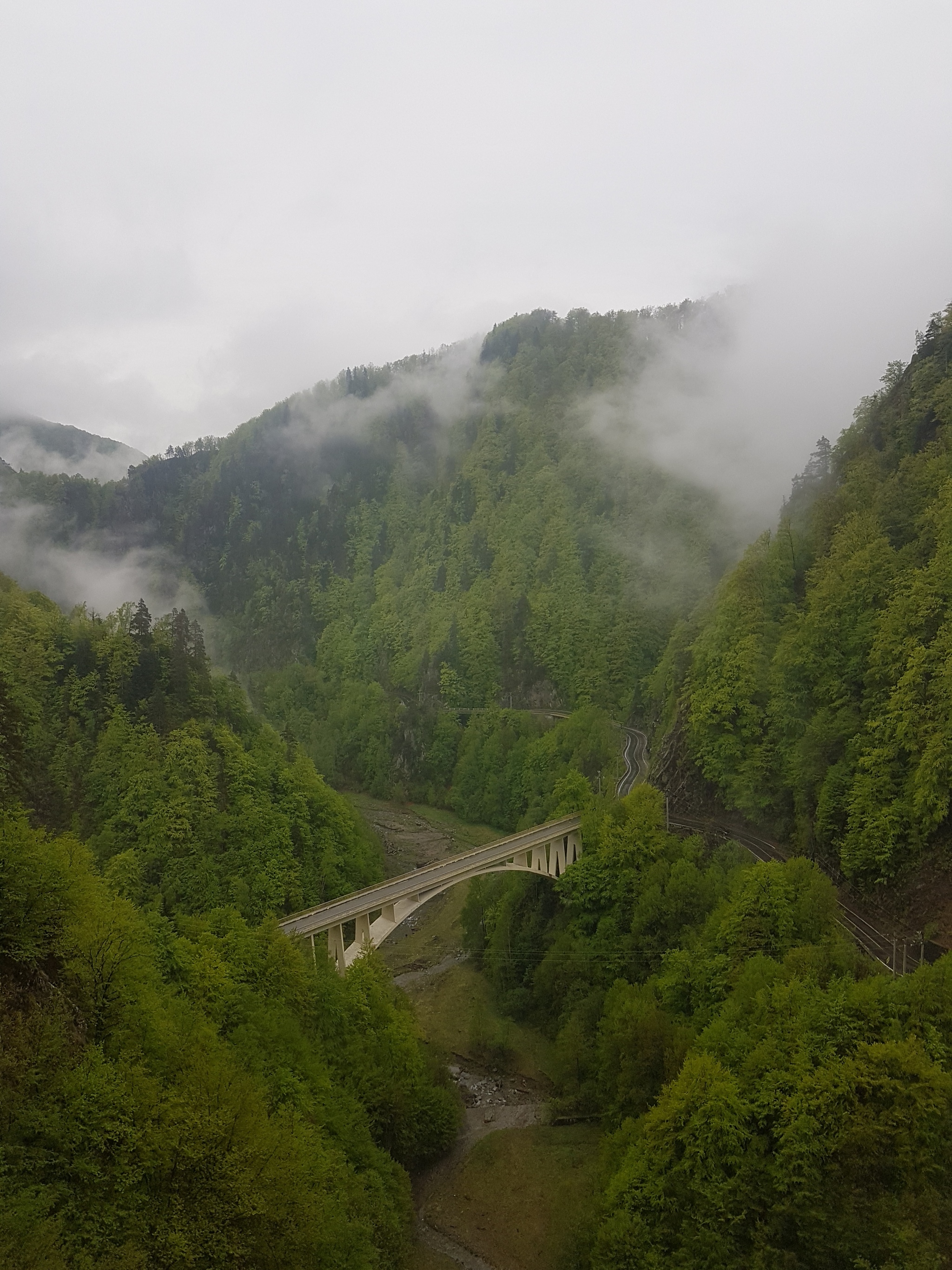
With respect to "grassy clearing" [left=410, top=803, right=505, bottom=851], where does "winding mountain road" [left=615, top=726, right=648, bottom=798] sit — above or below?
above

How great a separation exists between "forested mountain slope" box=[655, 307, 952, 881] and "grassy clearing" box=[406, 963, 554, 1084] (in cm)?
1744

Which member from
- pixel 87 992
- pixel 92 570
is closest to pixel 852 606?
pixel 87 992

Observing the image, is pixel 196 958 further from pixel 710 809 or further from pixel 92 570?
pixel 92 570

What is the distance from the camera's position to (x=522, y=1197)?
31.8 m

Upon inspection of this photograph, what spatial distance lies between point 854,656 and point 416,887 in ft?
86.6

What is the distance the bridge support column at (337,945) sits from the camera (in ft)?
127

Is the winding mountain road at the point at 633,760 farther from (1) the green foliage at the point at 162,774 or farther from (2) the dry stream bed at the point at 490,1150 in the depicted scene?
(1) the green foliage at the point at 162,774

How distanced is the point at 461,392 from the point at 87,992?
380ft

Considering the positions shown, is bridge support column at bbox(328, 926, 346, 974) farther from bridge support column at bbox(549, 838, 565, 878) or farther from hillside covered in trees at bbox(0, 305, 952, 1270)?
bridge support column at bbox(549, 838, 565, 878)

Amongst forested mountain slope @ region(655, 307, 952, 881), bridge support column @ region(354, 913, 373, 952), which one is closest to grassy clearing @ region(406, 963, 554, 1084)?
bridge support column @ region(354, 913, 373, 952)

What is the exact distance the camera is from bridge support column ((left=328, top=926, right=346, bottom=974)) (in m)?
38.8

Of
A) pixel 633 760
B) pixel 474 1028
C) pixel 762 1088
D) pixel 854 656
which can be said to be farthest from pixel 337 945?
pixel 633 760

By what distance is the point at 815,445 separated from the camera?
83.0m

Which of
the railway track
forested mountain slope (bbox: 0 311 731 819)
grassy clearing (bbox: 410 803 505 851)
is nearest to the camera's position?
the railway track
